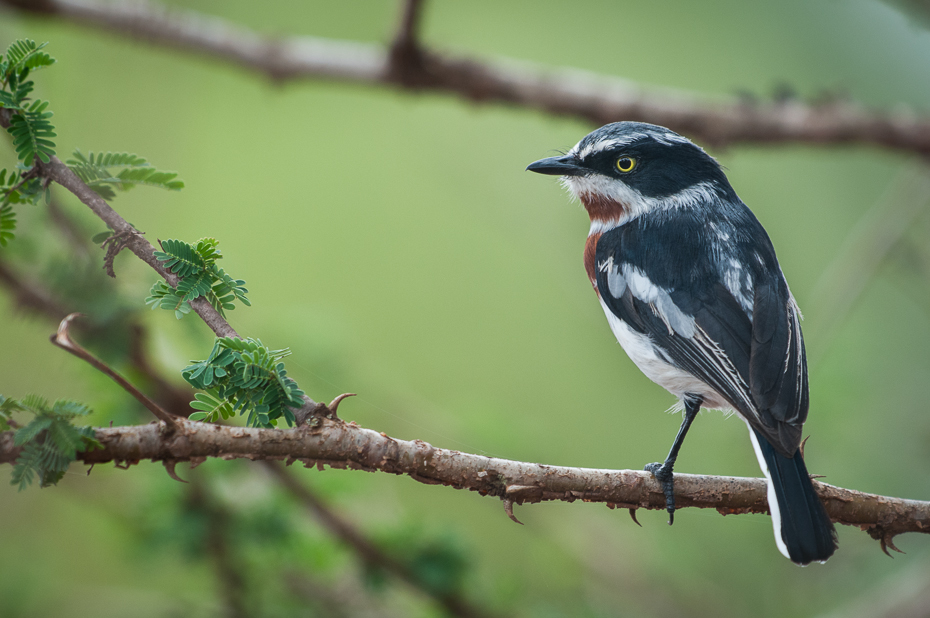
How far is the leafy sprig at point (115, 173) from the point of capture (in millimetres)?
951

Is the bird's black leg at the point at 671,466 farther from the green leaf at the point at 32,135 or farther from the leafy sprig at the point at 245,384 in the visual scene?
the green leaf at the point at 32,135

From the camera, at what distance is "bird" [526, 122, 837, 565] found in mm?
1351

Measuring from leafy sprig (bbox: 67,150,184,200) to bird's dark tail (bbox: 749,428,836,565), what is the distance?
108cm

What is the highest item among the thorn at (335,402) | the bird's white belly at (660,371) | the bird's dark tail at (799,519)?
the bird's white belly at (660,371)

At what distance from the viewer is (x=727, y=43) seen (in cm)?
315

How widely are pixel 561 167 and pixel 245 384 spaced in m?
0.89

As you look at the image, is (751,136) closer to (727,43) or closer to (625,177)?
(727,43)

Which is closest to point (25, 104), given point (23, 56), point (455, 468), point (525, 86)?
point (23, 56)

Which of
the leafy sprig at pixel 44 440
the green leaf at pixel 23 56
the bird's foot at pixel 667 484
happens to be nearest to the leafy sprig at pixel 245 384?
the leafy sprig at pixel 44 440

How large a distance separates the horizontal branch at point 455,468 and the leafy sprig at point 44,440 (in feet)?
0.06

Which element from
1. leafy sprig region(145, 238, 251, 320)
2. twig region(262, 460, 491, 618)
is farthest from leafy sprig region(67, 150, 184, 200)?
twig region(262, 460, 491, 618)

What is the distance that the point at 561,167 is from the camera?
4.88ft

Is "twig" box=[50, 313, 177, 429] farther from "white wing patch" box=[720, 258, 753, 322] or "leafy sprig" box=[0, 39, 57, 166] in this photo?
"white wing patch" box=[720, 258, 753, 322]

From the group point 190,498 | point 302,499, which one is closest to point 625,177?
point 302,499
